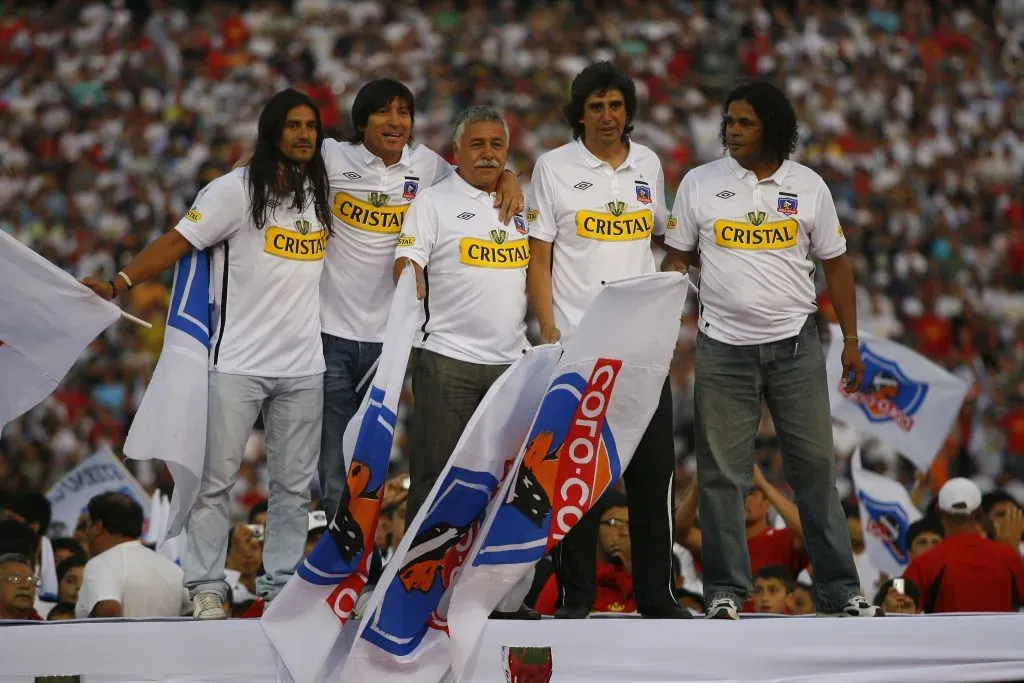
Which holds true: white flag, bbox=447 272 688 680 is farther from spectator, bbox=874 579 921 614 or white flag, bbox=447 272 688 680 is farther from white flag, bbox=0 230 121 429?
spectator, bbox=874 579 921 614

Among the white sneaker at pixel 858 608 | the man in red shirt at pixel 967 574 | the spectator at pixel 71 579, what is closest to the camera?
the white sneaker at pixel 858 608

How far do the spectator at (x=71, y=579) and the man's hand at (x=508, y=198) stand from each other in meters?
3.14

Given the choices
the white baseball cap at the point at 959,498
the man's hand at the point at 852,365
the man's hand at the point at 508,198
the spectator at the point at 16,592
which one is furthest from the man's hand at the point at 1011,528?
the spectator at the point at 16,592

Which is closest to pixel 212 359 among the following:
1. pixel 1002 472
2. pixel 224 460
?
pixel 224 460

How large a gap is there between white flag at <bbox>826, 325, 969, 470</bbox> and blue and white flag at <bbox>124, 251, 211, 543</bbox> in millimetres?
4046

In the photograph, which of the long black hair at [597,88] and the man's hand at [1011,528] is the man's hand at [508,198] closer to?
the long black hair at [597,88]

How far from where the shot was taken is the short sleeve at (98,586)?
259 inches

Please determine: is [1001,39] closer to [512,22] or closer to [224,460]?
[512,22]

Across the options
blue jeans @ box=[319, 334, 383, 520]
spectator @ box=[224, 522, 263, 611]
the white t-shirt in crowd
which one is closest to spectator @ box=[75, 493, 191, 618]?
the white t-shirt in crowd

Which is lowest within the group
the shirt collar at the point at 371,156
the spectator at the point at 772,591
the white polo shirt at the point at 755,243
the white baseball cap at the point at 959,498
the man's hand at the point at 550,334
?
the spectator at the point at 772,591

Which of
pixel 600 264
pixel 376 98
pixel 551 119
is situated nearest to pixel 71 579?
pixel 376 98

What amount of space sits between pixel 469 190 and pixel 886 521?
396 cm

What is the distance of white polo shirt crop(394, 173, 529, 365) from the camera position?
18.6 feet

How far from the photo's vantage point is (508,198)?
5.76 metres
